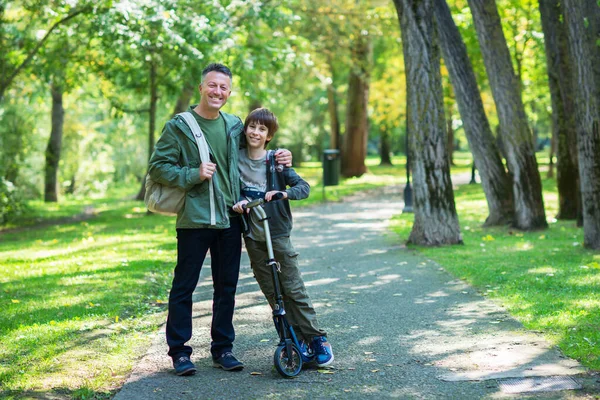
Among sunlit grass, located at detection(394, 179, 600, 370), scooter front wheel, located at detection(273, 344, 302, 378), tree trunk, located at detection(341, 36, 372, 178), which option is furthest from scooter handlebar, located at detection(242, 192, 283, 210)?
tree trunk, located at detection(341, 36, 372, 178)

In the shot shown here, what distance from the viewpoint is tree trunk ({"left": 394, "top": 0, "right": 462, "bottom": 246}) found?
12.5m

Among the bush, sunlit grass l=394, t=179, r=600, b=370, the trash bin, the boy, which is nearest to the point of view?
the boy

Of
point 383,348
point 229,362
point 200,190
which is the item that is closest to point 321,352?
A: point 229,362

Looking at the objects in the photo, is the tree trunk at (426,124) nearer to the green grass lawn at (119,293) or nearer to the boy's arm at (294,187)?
Answer: the green grass lawn at (119,293)

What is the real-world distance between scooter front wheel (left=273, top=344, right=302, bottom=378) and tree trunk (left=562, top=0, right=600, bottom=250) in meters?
6.98

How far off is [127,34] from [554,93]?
800cm

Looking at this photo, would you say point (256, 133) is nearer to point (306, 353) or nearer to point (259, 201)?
point (259, 201)

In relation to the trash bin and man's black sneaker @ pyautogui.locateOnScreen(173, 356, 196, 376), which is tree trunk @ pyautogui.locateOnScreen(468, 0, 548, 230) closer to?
the trash bin

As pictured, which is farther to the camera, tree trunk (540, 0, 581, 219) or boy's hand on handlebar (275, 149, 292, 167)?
tree trunk (540, 0, 581, 219)

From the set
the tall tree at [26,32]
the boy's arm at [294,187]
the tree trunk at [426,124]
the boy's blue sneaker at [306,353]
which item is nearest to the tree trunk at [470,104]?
the tree trunk at [426,124]

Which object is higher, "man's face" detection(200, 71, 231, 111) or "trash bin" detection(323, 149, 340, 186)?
"man's face" detection(200, 71, 231, 111)

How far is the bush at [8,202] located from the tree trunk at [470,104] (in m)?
11.3

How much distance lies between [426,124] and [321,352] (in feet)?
24.0

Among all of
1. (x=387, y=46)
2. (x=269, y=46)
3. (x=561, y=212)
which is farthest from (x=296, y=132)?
(x=561, y=212)
